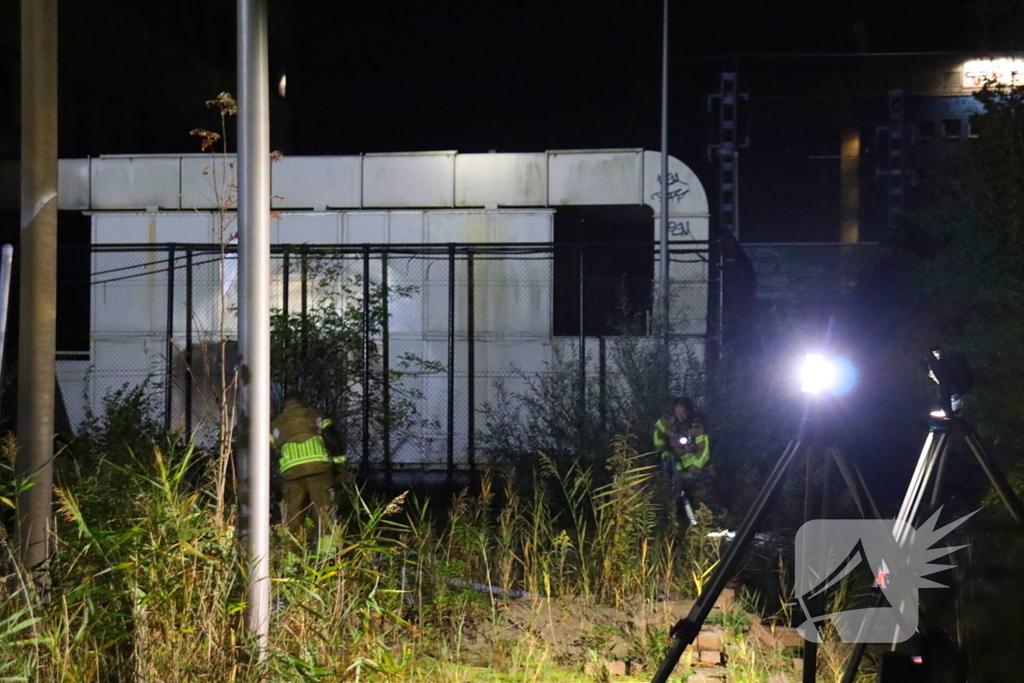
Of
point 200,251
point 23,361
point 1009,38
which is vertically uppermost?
point 1009,38

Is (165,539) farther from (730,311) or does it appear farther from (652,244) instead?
(730,311)

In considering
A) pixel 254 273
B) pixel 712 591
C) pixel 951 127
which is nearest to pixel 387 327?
pixel 254 273

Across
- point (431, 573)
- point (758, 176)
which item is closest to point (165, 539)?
point (431, 573)

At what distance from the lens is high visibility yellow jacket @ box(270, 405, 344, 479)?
8844 millimetres

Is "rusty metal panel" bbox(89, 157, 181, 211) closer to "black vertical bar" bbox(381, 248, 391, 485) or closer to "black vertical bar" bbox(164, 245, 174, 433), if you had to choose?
"black vertical bar" bbox(164, 245, 174, 433)

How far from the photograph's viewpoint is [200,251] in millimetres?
16219

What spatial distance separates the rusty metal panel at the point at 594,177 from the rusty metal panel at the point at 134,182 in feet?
21.2

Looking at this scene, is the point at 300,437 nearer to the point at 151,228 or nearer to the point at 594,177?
the point at 594,177

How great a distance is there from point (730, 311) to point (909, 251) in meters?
9.04

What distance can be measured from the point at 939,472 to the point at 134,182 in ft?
52.4

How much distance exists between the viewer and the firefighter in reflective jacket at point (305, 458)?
8.83m

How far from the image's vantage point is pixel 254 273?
4891 millimetres

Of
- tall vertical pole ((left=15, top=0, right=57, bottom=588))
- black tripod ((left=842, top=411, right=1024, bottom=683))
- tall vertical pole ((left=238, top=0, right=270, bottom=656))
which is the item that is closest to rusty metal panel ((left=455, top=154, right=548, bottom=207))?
tall vertical pole ((left=15, top=0, right=57, bottom=588))

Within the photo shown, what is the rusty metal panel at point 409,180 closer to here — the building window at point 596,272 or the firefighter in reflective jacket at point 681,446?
the building window at point 596,272
